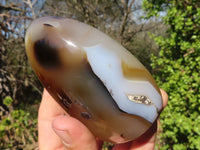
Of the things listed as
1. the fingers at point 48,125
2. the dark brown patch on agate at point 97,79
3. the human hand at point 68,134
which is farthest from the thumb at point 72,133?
the fingers at point 48,125

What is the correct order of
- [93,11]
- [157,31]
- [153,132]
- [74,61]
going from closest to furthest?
[74,61] → [153,132] → [93,11] → [157,31]

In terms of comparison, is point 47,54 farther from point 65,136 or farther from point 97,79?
point 65,136

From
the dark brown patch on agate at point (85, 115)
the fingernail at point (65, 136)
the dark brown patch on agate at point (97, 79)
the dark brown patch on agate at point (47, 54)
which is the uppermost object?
the dark brown patch on agate at point (47, 54)

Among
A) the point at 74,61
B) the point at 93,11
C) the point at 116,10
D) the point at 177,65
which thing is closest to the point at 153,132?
the point at 74,61

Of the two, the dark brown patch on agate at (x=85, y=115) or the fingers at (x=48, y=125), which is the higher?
the dark brown patch on agate at (x=85, y=115)

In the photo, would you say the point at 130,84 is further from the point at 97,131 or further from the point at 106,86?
the point at 97,131

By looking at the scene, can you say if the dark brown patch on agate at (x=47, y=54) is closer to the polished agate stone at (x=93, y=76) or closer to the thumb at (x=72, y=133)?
the polished agate stone at (x=93, y=76)

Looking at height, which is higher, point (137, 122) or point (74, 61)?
point (74, 61)

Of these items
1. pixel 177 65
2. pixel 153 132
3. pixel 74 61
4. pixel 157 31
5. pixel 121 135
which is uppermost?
pixel 74 61
